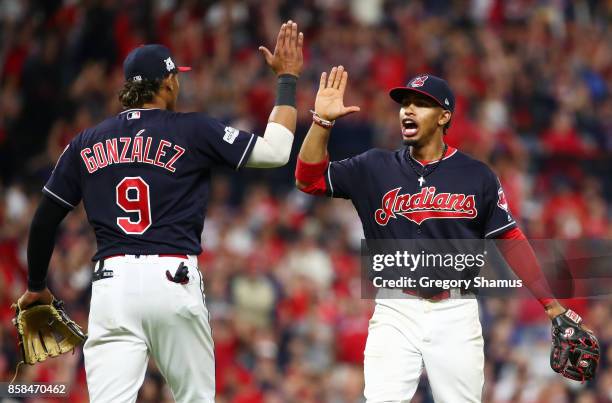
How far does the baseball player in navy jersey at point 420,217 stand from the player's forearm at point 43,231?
1.23 metres

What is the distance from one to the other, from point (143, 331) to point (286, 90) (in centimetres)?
129

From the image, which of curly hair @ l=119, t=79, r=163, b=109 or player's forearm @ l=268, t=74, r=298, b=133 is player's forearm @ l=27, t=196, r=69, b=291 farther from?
player's forearm @ l=268, t=74, r=298, b=133

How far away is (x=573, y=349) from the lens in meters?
5.43

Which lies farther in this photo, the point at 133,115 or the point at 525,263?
the point at 525,263

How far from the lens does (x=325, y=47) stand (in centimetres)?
Result: 1360

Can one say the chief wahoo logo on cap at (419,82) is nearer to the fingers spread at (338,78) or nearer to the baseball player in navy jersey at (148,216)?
the fingers spread at (338,78)

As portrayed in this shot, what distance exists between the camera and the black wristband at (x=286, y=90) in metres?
5.10

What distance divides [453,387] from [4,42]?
8576 mm

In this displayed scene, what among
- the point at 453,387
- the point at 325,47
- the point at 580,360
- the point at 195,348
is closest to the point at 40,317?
the point at 195,348

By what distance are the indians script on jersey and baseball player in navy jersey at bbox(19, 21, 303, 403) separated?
791 mm

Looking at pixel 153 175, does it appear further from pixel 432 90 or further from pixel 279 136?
pixel 432 90

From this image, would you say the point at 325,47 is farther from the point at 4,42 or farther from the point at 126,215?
the point at 126,215

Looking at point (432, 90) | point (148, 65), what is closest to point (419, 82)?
point (432, 90)

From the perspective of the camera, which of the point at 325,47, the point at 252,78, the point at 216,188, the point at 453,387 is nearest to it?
the point at 453,387
